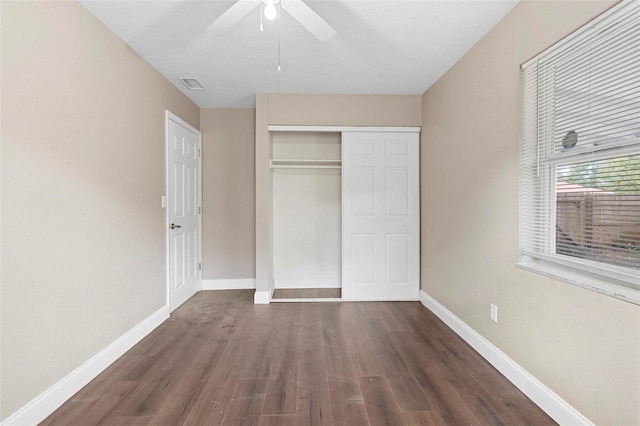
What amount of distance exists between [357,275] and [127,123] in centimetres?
283

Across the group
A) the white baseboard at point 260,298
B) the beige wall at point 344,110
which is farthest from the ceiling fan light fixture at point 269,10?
the white baseboard at point 260,298

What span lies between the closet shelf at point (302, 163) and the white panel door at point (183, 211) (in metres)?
1.04

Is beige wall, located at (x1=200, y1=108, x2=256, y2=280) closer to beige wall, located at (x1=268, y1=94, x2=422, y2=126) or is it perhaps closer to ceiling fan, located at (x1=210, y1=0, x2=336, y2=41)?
beige wall, located at (x1=268, y1=94, x2=422, y2=126)

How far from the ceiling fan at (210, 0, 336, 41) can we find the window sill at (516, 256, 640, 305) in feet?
6.16

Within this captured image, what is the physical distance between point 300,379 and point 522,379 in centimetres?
143

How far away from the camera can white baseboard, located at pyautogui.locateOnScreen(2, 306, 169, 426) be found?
1602 millimetres

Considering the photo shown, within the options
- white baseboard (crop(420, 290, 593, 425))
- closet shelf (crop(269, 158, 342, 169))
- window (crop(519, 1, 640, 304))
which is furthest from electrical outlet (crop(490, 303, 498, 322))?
closet shelf (crop(269, 158, 342, 169))

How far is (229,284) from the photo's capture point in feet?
13.7

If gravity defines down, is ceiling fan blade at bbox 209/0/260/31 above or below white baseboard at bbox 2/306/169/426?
above

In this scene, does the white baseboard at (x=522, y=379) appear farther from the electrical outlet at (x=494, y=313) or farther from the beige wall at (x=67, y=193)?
the beige wall at (x=67, y=193)

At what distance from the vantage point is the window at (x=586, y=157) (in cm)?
136

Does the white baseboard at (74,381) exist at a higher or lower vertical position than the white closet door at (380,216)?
lower

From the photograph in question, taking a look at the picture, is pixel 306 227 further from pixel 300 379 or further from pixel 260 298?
pixel 300 379

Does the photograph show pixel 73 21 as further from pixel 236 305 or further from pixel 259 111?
pixel 236 305
